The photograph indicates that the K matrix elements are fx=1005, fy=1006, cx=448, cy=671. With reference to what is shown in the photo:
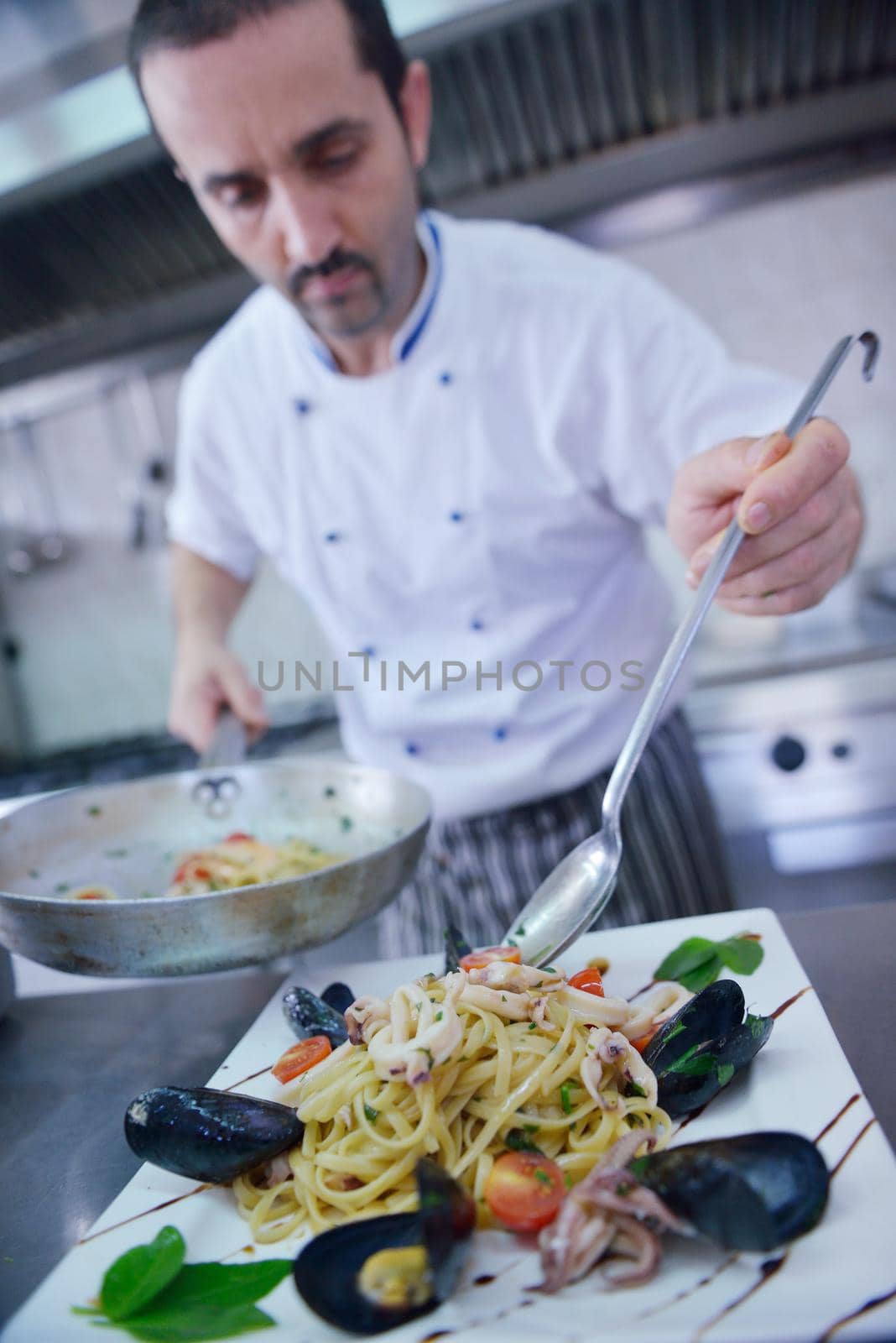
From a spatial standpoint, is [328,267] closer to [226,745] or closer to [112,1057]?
Answer: [226,745]

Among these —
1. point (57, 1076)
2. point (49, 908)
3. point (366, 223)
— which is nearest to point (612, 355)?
point (366, 223)

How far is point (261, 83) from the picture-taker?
58.6 inches

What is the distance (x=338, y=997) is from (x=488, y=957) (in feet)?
0.66

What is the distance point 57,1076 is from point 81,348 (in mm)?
3226

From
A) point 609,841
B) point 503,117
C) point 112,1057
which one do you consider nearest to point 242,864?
point 112,1057

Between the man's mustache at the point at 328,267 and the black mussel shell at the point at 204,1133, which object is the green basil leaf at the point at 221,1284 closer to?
the black mussel shell at the point at 204,1133

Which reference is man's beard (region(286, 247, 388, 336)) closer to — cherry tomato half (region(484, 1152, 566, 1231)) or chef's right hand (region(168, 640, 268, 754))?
chef's right hand (region(168, 640, 268, 754))

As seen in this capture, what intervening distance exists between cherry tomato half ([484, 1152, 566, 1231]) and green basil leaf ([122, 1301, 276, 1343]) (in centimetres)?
19

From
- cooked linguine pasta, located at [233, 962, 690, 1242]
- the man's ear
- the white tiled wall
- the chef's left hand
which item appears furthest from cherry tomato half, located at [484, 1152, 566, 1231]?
the white tiled wall

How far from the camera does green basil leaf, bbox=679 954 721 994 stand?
1.10 m

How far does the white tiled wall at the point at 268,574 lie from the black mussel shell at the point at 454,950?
2.60m

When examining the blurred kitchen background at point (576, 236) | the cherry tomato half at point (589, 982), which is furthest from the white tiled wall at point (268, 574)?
the cherry tomato half at point (589, 982)

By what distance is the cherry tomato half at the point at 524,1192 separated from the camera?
765 millimetres

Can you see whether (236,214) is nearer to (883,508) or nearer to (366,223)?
(366,223)
